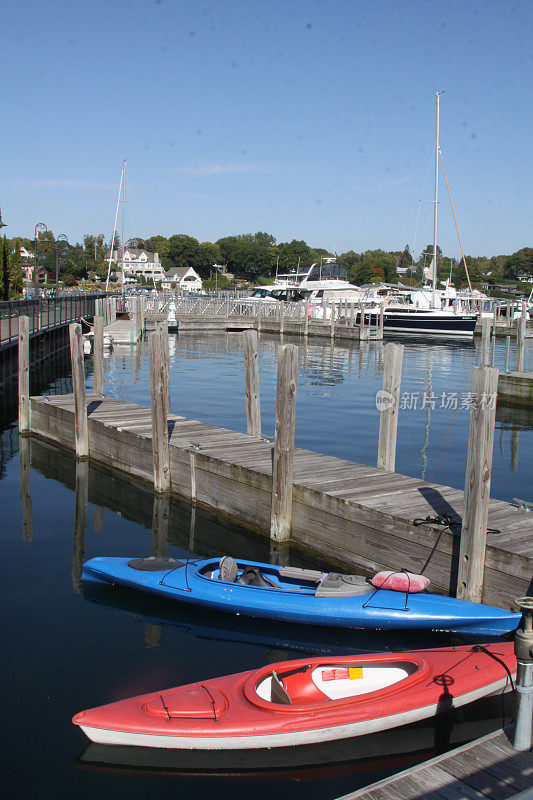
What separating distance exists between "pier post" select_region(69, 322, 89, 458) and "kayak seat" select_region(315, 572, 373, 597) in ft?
26.5

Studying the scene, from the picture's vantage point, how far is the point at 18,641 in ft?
25.6

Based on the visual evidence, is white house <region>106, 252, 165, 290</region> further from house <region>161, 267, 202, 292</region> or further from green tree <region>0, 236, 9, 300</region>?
green tree <region>0, 236, 9, 300</region>

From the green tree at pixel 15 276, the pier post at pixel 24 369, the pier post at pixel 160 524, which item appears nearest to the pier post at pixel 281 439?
the pier post at pixel 160 524

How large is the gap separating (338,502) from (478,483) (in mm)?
2326

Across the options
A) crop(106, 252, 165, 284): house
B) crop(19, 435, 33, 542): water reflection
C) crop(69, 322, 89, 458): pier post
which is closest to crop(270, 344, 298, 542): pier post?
crop(19, 435, 33, 542): water reflection

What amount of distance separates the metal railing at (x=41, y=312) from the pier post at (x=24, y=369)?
4296 mm

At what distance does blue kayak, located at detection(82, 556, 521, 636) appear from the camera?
757 cm

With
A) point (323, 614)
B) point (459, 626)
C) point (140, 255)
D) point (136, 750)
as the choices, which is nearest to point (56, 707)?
point (136, 750)

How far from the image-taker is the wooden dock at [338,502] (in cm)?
809

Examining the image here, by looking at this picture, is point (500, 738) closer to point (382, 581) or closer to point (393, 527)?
point (382, 581)

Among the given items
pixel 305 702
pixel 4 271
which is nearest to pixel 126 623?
pixel 305 702

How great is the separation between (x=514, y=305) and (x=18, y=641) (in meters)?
67.1

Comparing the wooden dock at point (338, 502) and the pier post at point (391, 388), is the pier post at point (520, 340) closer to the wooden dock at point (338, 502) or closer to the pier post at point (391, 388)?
the wooden dock at point (338, 502)

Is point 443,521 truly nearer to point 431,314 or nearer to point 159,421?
point 159,421
